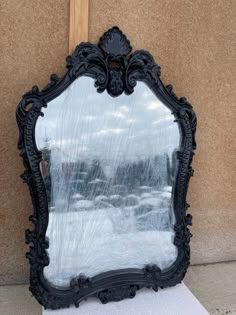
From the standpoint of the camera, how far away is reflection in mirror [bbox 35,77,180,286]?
1.10m

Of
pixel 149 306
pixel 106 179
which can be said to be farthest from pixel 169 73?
pixel 149 306

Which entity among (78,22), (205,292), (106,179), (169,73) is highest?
(78,22)

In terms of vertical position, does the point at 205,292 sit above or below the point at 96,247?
below

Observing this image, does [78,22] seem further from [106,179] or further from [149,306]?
[149,306]

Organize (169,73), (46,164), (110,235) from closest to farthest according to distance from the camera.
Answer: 1. (46,164)
2. (110,235)
3. (169,73)

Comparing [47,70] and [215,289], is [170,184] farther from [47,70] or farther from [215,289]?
[47,70]

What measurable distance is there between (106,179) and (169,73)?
501 millimetres

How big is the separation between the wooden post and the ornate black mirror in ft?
0.31

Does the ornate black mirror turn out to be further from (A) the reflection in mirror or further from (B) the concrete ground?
(B) the concrete ground

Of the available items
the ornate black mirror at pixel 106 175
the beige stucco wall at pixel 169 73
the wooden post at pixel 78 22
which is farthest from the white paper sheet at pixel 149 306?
the wooden post at pixel 78 22

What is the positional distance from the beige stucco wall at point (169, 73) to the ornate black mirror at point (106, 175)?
0.13 metres

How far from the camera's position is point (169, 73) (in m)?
1.33

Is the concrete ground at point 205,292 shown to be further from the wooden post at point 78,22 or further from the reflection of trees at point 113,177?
the wooden post at point 78,22

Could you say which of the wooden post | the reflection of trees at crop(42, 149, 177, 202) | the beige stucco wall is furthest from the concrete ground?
the wooden post
